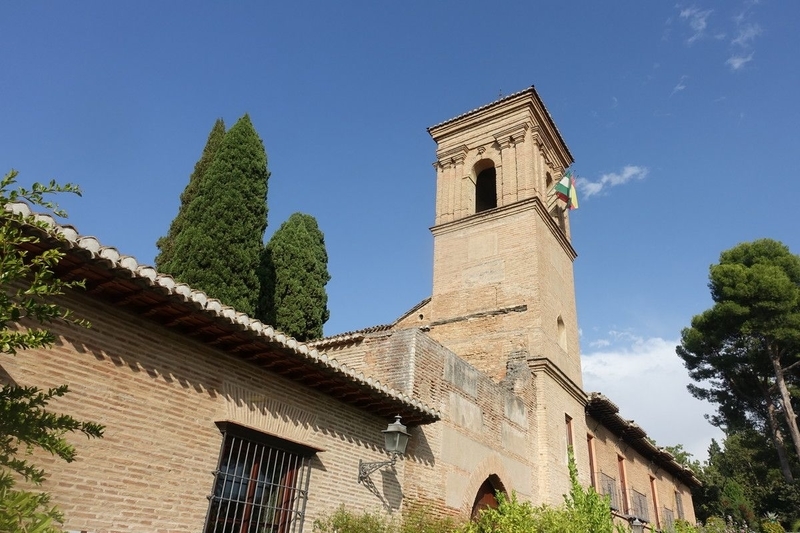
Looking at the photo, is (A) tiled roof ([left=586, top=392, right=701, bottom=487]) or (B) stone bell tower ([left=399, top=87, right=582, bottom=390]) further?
(A) tiled roof ([left=586, top=392, right=701, bottom=487])

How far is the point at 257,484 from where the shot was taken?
618 cm

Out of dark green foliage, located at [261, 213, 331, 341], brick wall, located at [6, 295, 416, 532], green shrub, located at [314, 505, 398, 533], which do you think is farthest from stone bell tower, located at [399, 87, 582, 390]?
brick wall, located at [6, 295, 416, 532]

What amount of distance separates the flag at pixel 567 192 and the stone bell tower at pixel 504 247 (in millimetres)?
256

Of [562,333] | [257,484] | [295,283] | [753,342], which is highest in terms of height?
[753,342]

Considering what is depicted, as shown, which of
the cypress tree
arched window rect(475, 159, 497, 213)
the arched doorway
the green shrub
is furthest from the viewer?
arched window rect(475, 159, 497, 213)

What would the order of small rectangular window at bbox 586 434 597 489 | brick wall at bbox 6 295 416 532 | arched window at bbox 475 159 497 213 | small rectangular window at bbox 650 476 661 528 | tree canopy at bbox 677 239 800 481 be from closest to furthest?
brick wall at bbox 6 295 416 532 → small rectangular window at bbox 586 434 597 489 → arched window at bbox 475 159 497 213 → small rectangular window at bbox 650 476 661 528 → tree canopy at bbox 677 239 800 481

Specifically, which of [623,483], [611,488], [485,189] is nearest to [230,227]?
[485,189]

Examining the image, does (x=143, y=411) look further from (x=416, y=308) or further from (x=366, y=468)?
(x=416, y=308)

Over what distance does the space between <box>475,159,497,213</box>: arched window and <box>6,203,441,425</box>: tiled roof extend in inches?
441

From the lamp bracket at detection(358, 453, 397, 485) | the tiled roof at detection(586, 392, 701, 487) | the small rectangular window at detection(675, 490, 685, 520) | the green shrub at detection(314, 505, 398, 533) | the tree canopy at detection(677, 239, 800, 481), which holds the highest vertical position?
the tree canopy at detection(677, 239, 800, 481)

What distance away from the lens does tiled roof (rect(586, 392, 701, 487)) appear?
14.8 metres

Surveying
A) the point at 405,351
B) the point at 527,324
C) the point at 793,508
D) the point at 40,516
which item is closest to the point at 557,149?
the point at 527,324

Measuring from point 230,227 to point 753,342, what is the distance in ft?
68.6

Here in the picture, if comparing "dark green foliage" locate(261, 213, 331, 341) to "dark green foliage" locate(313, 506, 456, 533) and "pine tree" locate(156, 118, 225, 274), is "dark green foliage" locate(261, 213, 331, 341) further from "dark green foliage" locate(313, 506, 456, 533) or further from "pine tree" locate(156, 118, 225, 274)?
"dark green foliage" locate(313, 506, 456, 533)
